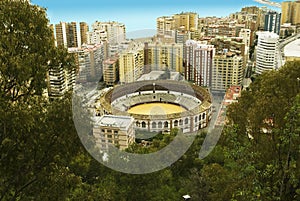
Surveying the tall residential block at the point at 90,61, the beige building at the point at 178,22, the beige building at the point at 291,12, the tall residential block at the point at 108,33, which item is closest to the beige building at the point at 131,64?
the tall residential block at the point at 90,61

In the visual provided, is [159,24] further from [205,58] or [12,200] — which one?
[12,200]

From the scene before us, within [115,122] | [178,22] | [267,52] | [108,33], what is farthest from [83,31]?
[115,122]

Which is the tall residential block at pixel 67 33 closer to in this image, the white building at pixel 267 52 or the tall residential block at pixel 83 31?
the tall residential block at pixel 83 31

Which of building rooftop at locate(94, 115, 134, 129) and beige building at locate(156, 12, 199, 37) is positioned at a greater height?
beige building at locate(156, 12, 199, 37)

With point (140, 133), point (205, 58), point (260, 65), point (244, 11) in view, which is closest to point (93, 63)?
point (205, 58)

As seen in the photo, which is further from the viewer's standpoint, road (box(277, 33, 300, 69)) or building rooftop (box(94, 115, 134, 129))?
road (box(277, 33, 300, 69))

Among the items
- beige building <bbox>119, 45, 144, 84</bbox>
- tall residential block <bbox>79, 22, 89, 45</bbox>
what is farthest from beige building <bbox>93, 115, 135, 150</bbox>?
tall residential block <bbox>79, 22, 89, 45</bbox>

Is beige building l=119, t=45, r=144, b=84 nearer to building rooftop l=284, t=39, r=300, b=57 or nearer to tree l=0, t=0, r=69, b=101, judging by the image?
building rooftop l=284, t=39, r=300, b=57
